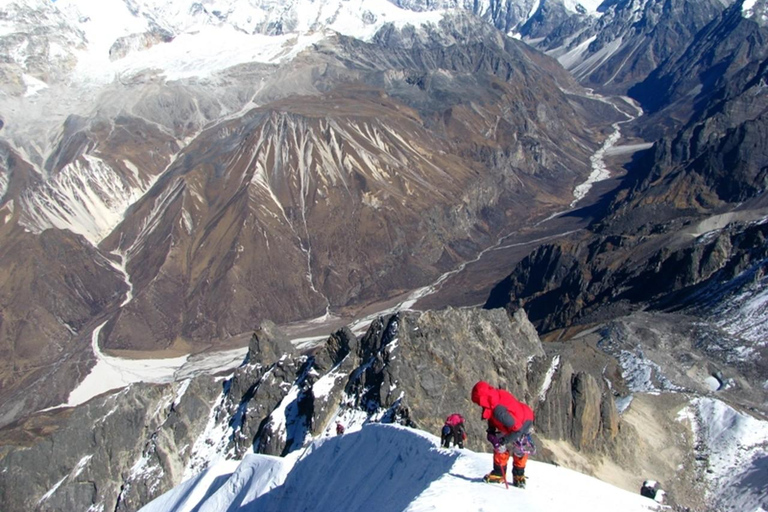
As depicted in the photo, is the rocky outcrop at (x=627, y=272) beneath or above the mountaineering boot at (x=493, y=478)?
beneath

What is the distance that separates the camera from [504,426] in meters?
19.9

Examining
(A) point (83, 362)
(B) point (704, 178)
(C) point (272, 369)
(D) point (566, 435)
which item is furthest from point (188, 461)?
(B) point (704, 178)

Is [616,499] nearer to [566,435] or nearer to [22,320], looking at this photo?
[566,435]

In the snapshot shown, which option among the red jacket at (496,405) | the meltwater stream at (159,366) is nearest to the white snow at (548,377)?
the red jacket at (496,405)

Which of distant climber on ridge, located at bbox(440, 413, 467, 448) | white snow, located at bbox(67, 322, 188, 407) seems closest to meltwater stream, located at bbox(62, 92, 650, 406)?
white snow, located at bbox(67, 322, 188, 407)

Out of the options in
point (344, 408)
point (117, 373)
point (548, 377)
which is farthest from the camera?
point (117, 373)

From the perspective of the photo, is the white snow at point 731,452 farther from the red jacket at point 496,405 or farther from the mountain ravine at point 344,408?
the red jacket at point 496,405

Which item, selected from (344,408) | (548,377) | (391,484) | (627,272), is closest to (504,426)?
(391,484)

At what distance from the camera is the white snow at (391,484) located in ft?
66.7

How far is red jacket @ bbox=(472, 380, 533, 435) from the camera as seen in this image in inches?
781

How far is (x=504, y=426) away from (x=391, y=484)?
6.56 meters

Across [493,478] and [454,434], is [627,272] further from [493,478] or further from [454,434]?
[493,478]

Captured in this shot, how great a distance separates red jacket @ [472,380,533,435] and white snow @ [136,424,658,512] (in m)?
1.97

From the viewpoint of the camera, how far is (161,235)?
190 metres
